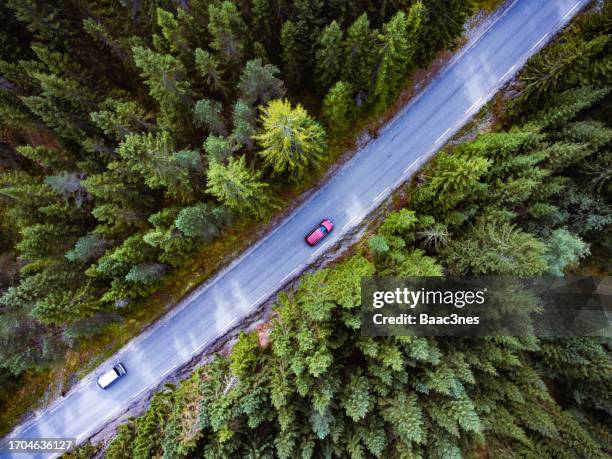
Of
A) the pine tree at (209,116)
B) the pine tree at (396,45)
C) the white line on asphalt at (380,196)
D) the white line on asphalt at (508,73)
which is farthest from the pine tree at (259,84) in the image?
the white line on asphalt at (508,73)

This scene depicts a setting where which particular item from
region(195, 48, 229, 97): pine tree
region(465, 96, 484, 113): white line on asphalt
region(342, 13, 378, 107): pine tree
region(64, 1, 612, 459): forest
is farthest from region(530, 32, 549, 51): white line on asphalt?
region(195, 48, 229, 97): pine tree

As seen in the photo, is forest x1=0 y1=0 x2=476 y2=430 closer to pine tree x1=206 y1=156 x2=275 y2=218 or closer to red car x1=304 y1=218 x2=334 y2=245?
pine tree x1=206 y1=156 x2=275 y2=218

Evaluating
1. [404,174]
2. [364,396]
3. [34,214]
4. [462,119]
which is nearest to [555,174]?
[462,119]

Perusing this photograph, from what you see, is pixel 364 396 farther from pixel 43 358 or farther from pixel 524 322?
pixel 43 358

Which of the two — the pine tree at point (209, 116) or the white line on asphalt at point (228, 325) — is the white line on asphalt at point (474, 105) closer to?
the pine tree at point (209, 116)

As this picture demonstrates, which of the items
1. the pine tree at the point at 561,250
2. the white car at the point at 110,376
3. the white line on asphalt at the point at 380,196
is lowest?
the pine tree at the point at 561,250
